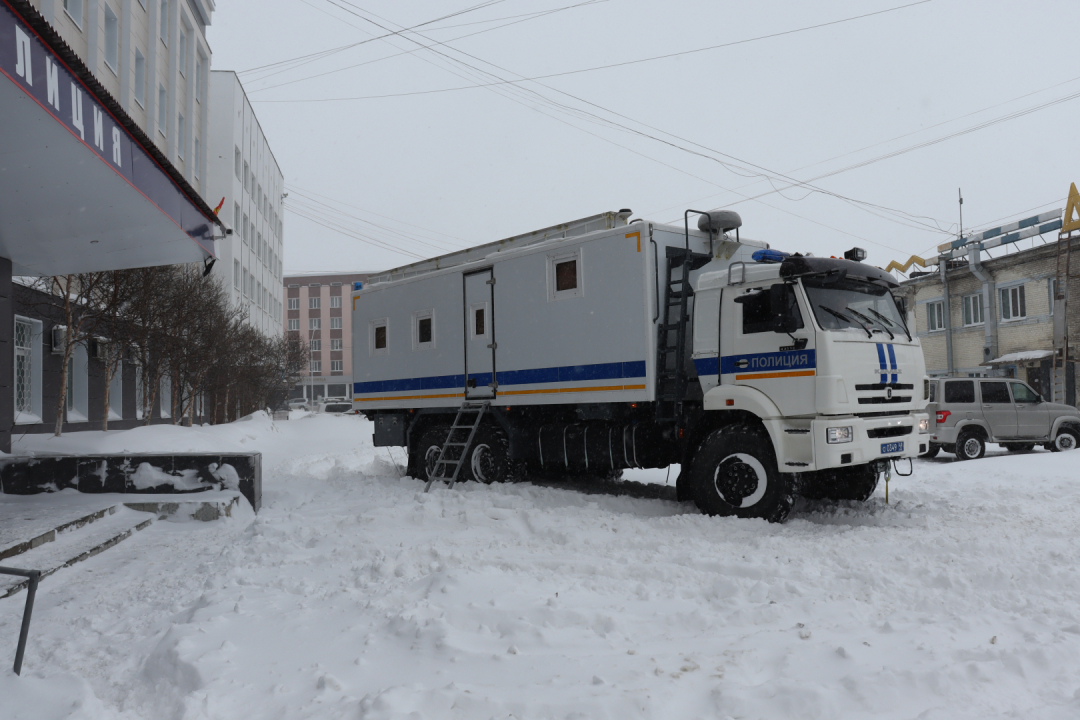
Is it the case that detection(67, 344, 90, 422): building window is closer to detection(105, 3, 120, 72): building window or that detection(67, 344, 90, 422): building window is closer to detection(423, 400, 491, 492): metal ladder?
detection(105, 3, 120, 72): building window

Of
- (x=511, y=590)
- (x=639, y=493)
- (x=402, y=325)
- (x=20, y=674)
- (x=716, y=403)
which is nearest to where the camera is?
(x=20, y=674)

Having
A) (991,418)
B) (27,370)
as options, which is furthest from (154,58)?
(991,418)

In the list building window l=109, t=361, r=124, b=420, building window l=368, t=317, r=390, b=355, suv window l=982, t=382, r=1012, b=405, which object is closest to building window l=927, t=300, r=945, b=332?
suv window l=982, t=382, r=1012, b=405

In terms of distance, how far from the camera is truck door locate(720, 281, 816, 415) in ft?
24.5

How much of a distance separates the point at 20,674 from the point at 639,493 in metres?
7.76

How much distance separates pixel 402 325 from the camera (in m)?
12.6

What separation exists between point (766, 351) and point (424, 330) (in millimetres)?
6004

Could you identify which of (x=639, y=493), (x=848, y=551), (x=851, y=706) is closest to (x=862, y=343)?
(x=848, y=551)

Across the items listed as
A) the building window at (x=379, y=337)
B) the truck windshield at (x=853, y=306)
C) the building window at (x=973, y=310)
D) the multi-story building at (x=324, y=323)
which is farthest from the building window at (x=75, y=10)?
the multi-story building at (x=324, y=323)

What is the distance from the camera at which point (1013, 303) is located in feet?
98.6

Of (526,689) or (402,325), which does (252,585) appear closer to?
(526,689)

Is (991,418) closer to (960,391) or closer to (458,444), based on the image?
(960,391)

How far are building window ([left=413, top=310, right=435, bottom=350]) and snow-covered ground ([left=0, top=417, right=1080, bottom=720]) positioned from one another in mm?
4327

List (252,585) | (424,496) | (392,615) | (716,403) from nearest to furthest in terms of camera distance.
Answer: (392,615) < (252,585) < (716,403) < (424,496)
